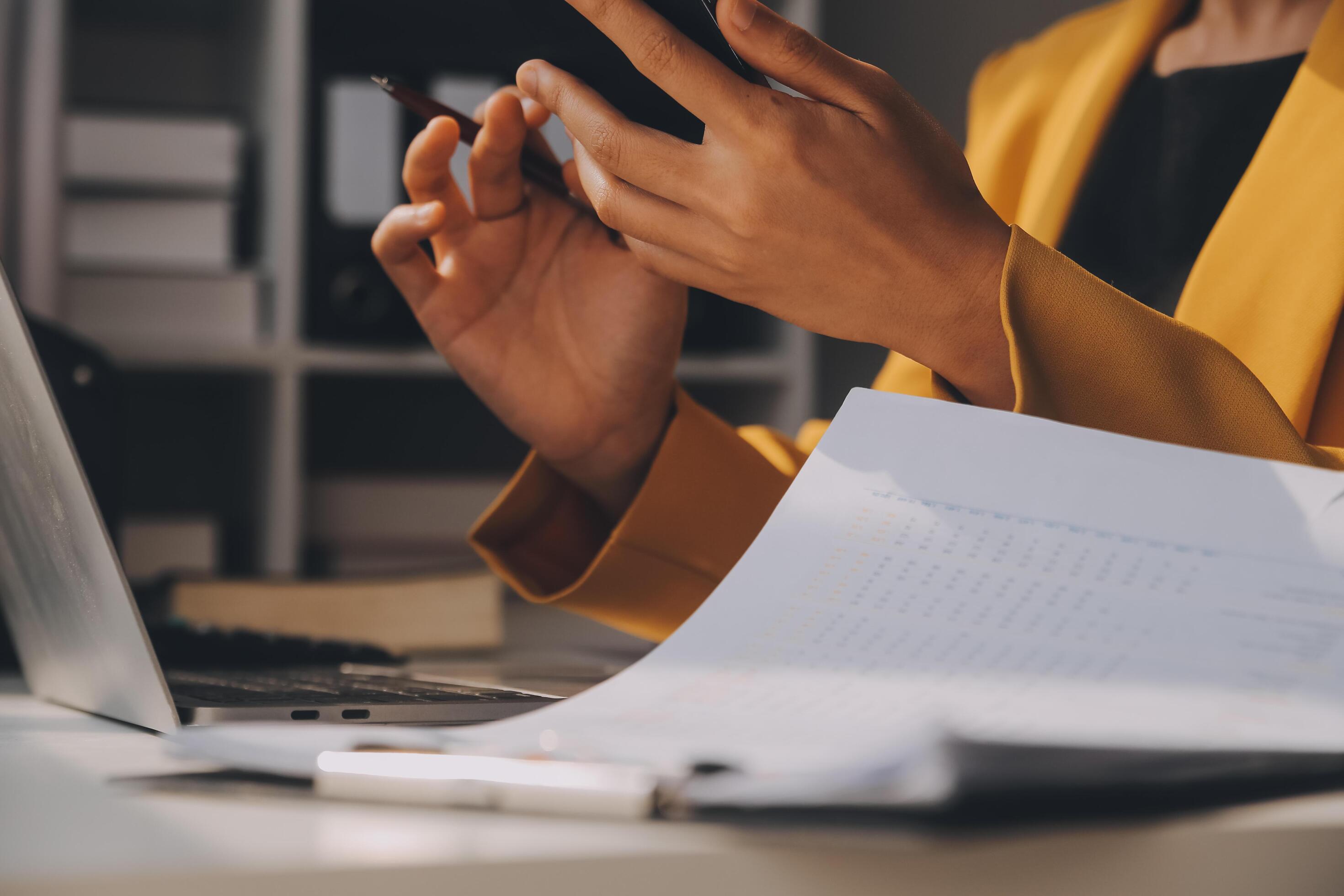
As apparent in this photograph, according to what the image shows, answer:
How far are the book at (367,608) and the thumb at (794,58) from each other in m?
0.42

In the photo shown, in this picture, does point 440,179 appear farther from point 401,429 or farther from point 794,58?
point 401,429

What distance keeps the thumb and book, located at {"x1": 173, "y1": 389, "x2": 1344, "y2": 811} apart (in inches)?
5.6

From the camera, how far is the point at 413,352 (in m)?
1.40

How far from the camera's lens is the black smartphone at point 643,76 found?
45 centimetres

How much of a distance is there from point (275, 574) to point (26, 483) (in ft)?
3.09

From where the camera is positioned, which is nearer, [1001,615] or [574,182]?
[1001,615]

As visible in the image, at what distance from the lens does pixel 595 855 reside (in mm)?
202

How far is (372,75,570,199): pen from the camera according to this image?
0.62 meters

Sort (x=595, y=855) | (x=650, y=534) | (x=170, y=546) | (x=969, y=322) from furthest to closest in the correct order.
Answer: (x=170, y=546), (x=650, y=534), (x=969, y=322), (x=595, y=855)

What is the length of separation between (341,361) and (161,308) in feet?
0.68

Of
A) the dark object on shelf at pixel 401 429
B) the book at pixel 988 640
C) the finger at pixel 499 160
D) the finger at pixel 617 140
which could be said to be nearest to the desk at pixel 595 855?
the book at pixel 988 640

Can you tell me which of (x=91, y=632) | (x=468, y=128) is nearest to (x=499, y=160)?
(x=468, y=128)

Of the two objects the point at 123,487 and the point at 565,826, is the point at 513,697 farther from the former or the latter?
the point at 123,487

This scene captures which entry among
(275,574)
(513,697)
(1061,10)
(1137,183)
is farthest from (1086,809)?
(1061,10)
